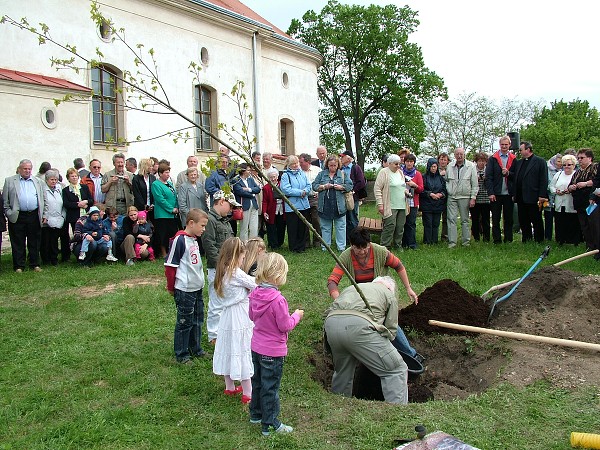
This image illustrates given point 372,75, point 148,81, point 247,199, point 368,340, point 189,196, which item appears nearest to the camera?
point 368,340

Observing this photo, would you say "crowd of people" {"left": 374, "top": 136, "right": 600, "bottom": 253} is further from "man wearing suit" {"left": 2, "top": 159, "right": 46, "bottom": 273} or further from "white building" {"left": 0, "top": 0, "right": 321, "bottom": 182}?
"man wearing suit" {"left": 2, "top": 159, "right": 46, "bottom": 273}

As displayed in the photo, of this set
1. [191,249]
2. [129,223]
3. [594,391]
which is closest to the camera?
[594,391]

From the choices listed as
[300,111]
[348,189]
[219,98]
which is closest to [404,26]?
[300,111]

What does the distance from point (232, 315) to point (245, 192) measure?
6205mm

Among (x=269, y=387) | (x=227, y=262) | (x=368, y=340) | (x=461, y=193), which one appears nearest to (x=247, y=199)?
(x=461, y=193)

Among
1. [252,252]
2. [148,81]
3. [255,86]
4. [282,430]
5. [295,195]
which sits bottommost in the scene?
[282,430]

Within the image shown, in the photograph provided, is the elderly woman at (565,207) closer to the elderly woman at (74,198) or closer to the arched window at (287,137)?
the elderly woman at (74,198)

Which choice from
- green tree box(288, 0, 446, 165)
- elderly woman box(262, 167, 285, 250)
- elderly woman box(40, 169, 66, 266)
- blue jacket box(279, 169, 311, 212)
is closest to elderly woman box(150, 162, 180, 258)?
elderly woman box(40, 169, 66, 266)

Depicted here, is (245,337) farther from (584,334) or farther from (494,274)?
(494,274)

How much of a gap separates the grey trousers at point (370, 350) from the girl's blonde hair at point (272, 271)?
106 centimetres

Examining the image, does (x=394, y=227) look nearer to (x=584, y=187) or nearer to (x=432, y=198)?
(x=432, y=198)

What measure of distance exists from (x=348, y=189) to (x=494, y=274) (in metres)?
3.63

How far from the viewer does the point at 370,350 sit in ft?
18.6

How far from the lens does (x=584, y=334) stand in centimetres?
662
